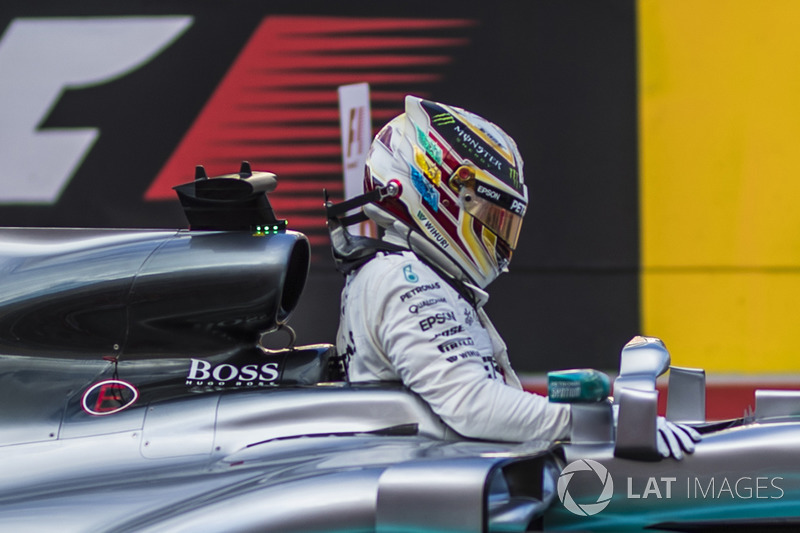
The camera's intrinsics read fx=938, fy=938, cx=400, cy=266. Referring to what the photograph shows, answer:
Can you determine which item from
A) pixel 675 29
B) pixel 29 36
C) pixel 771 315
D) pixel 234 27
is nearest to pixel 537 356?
→ pixel 771 315

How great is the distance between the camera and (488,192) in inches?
86.0

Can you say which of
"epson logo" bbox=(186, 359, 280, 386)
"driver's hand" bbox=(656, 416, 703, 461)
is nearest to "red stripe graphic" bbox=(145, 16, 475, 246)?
"epson logo" bbox=(186, 359, 280, 386)

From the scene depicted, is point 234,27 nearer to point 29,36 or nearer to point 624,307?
point 29,36

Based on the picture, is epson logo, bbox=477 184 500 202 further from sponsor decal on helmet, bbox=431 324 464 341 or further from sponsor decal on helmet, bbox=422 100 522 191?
sponsor decal on helmet, bbox=431 324 464 341

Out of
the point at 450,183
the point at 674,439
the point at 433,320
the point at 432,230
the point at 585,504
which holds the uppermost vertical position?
the point at 450,183

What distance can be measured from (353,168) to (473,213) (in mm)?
1083

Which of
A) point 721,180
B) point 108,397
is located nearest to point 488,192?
point 108,397

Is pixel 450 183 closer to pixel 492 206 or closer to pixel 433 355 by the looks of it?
pixel 492 206

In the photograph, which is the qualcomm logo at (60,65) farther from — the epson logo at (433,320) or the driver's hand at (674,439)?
the driver's hand at (674,439)

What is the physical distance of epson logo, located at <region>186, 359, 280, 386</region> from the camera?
6.85ft

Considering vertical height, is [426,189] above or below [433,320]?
above

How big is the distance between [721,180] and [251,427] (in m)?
3.53

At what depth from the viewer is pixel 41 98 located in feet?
16.7

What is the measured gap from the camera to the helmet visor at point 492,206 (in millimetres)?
2180
